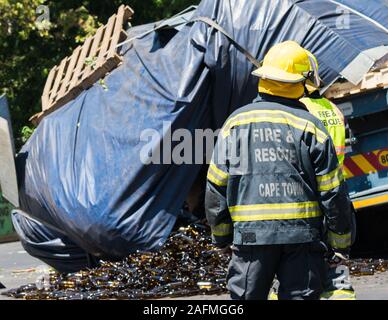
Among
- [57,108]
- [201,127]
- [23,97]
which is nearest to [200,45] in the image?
[201,127]

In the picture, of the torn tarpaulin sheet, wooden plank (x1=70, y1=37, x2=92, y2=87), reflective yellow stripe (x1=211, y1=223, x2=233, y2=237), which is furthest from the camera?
wooden plank (x1=70, y1=37, x2=92, y2=87)

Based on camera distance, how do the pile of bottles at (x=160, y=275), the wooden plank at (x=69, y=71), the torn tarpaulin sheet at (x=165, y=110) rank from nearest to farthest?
the pile of bottles at (x=160, y=275), the torn tarpaulin sheet at (x=165, y=110), the wooden plank at (x=69, y=71)

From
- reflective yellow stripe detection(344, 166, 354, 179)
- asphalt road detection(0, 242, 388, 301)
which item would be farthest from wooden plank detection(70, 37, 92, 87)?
reflective yellow stripe detection(344, 166, 354, 179)

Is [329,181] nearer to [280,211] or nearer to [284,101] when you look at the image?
[280,211]

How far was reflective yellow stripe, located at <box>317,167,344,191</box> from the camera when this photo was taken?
4.91 meters

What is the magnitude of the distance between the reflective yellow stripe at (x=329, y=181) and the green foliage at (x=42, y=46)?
1058cm

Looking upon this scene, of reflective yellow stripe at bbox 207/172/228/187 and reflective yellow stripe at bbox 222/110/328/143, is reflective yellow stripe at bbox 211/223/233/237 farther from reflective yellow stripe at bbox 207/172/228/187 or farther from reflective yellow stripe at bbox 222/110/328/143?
reflective yellow stripe at bbox 222/110/328/143

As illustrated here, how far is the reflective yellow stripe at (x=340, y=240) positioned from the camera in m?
4.99

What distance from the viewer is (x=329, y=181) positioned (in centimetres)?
491

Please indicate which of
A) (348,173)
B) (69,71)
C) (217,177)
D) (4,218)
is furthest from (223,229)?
(4,218)

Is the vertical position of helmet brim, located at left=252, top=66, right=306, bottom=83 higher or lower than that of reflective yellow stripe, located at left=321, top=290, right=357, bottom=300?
higher

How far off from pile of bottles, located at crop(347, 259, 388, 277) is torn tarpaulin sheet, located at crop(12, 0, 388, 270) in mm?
1655

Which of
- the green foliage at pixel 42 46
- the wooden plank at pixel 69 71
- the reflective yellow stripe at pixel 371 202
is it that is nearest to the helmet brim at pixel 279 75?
the reflective yellow stripe at pixel 371 202

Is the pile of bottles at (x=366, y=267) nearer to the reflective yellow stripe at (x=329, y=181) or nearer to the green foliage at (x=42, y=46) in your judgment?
the reflective yellow stripe at (x=329, y=181)
